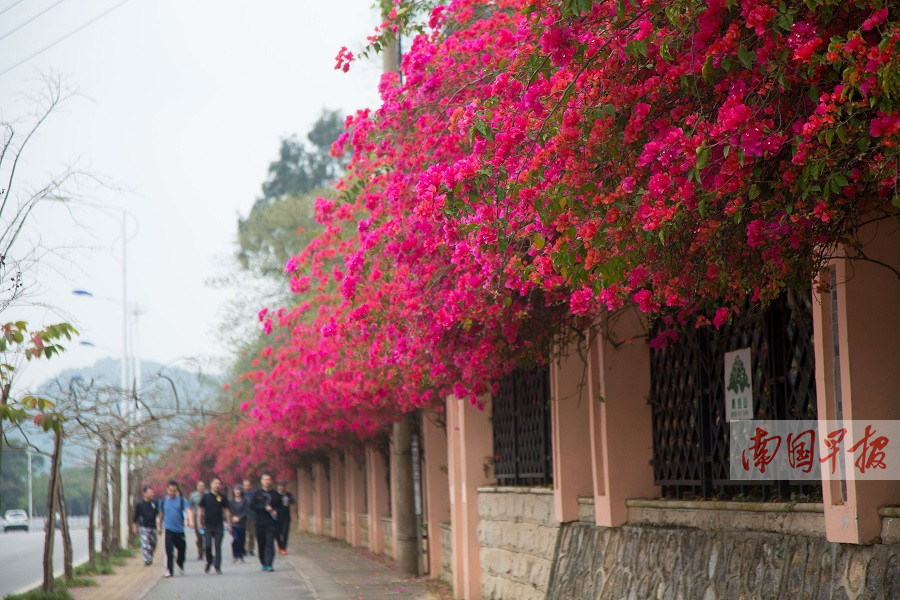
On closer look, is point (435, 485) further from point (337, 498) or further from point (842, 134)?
point (337, 498)

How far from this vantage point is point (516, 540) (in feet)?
44.4

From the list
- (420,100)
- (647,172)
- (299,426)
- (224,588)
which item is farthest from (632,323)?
(299,426)

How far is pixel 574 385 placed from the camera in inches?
479

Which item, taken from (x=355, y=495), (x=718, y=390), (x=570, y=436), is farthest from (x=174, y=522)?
(x=718, y=390)

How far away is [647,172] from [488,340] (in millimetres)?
4854

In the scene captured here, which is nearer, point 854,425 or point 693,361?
point 854,425

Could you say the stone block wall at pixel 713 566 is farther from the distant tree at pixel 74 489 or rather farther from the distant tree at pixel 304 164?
the distant tree at pixel 74 489

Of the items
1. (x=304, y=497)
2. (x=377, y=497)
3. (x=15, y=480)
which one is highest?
(x=377, y=497)

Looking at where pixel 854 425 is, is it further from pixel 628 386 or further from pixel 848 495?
pixel 628 386

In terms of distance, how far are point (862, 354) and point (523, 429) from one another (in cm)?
770

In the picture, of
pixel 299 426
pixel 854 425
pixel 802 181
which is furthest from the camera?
pixel 299 426

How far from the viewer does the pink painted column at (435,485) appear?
63.7ft

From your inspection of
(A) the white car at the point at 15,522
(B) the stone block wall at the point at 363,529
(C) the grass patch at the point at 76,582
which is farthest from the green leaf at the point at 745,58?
(A) the white car at the point at 15,522

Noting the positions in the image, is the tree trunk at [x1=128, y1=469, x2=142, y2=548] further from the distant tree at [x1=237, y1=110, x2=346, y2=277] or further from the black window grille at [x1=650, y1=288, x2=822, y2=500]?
the black window grille at [x1=650, y1=288, x2=822, y2=500]
